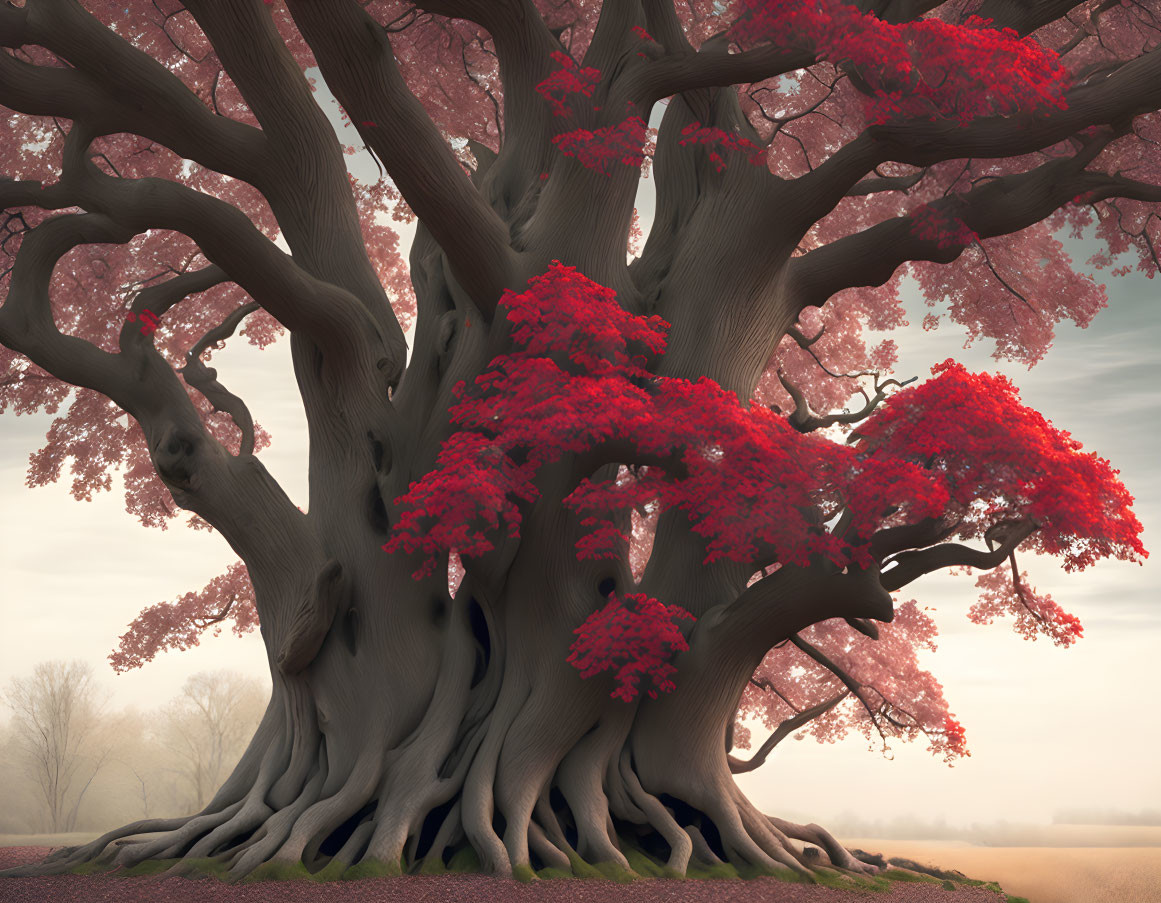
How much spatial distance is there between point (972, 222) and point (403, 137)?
6.37 meters

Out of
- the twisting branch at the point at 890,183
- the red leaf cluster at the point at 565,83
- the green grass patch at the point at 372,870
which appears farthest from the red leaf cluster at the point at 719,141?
the green grass patch at the point at 372,870

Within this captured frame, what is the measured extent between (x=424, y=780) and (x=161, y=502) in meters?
10.6

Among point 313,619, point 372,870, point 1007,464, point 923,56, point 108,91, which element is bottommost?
point 372,870

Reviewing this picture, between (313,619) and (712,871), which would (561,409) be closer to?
(313,619)

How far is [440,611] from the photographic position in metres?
11.0

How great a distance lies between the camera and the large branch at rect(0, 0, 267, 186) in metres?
8.96

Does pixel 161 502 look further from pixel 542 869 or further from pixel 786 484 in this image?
pixel 786 484

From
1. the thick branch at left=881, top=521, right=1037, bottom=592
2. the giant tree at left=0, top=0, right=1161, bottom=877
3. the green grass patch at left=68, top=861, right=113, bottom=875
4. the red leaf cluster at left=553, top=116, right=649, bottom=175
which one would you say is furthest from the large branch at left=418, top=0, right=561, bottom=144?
the green grass patch at left=68, top=861, right=113, bottom=875

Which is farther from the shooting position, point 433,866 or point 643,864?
point 643,864

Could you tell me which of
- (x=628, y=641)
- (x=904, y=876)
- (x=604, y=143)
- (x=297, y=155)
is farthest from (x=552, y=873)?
(x=297, y=155)

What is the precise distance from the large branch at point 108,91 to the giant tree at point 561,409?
0.12 feet

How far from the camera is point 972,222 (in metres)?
11.0

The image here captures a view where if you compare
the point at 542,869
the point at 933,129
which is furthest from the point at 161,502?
the point at 933,129

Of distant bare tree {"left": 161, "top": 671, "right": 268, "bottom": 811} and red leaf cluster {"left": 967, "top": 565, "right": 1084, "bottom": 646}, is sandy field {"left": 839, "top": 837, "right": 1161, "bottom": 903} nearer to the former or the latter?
red leaf cluster {"left": 967, "top": 565, "right": 1084, "bottom": 646}
